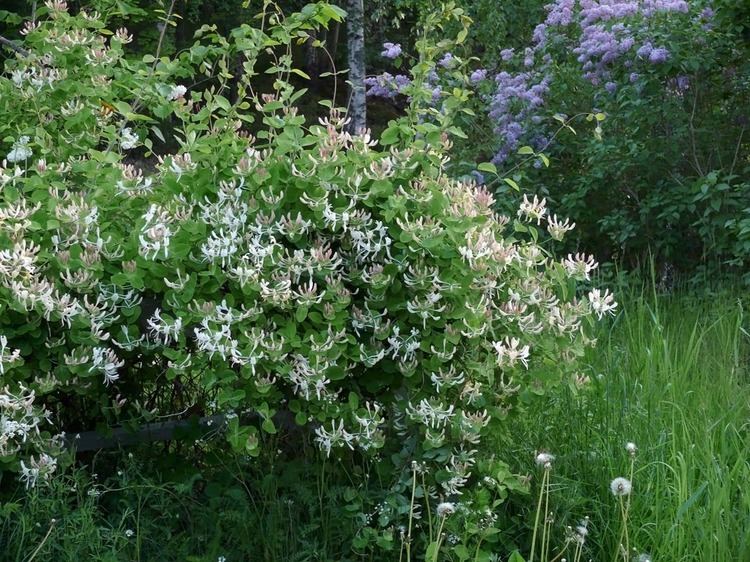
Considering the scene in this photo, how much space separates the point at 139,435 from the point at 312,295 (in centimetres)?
101

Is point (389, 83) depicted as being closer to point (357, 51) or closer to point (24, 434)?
point (24, 434)

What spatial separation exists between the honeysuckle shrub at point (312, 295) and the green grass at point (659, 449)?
321mm

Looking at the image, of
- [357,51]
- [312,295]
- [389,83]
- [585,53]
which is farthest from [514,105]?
[312,295]

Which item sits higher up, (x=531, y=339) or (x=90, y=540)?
(x=531, y=339)

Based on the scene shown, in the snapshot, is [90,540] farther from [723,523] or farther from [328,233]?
[723,523]

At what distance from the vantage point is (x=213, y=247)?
2977 millimetres

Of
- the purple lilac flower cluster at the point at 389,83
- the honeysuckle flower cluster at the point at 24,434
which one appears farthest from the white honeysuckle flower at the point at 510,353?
the honeysuckle flower cluster at the point at 24,434

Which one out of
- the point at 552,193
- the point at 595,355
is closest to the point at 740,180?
the point at 552,193

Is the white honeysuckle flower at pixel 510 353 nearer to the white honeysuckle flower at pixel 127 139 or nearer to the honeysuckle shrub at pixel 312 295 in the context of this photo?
the honeysuckle shrub at pixel 312 295

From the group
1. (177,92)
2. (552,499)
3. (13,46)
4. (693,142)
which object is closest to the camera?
(552,499)

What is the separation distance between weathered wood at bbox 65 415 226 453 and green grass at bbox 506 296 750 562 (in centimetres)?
113

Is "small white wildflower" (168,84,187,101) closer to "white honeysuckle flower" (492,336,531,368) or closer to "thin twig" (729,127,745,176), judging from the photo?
"white honeysuckle flower" (492,336,531,368)

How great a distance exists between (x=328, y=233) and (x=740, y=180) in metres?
4.59

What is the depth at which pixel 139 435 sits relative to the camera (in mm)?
3559
